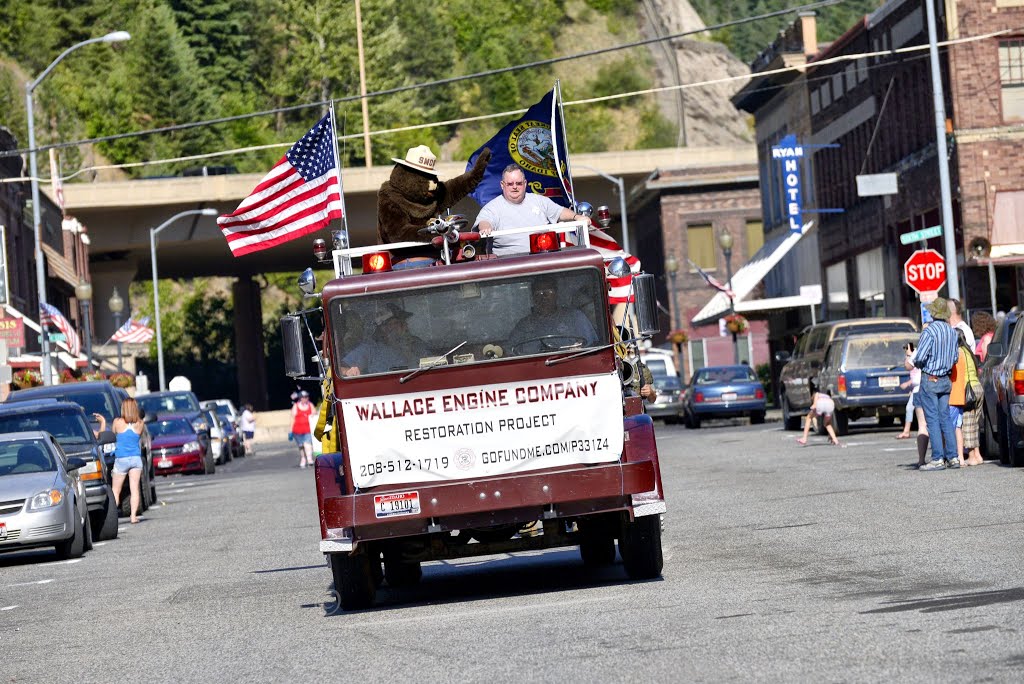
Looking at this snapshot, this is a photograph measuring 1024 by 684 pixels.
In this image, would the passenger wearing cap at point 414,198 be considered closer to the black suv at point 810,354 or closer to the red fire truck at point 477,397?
the red fire truck at point 477,397

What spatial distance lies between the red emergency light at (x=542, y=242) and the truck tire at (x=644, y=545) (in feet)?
6.50

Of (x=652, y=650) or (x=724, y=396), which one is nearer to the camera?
(x=652, y=650)

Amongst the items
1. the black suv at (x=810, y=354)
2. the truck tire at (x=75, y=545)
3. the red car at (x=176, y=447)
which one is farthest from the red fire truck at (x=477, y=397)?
the red car at (x=176, y=447)

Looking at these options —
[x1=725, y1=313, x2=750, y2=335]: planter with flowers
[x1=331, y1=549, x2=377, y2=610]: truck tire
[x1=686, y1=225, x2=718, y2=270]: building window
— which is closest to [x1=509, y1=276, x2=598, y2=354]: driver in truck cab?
[x1=331, y1=549, x2=377, y2=610]: truck tire

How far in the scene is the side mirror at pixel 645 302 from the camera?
12359 millimetres

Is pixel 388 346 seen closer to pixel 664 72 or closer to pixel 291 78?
pixel 291 78

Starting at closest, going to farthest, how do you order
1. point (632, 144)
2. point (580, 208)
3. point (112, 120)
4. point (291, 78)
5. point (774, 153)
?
1. point (580, 208)
2. point (774, 153)
3. point (112, 120)
4. point (291, 78)
5. point (632, 144)

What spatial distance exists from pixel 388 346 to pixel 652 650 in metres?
3.65

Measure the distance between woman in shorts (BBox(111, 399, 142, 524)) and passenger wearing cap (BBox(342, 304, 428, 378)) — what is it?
47.4 ft

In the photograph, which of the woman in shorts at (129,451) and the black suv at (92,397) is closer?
the woman in shorts at (129,451)

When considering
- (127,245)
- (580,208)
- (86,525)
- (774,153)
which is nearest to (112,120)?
(127,245)

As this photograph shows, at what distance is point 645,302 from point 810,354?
937 inches

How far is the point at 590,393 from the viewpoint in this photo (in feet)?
42.1

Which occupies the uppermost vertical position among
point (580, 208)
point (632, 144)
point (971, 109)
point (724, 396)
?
point (632, 144)
